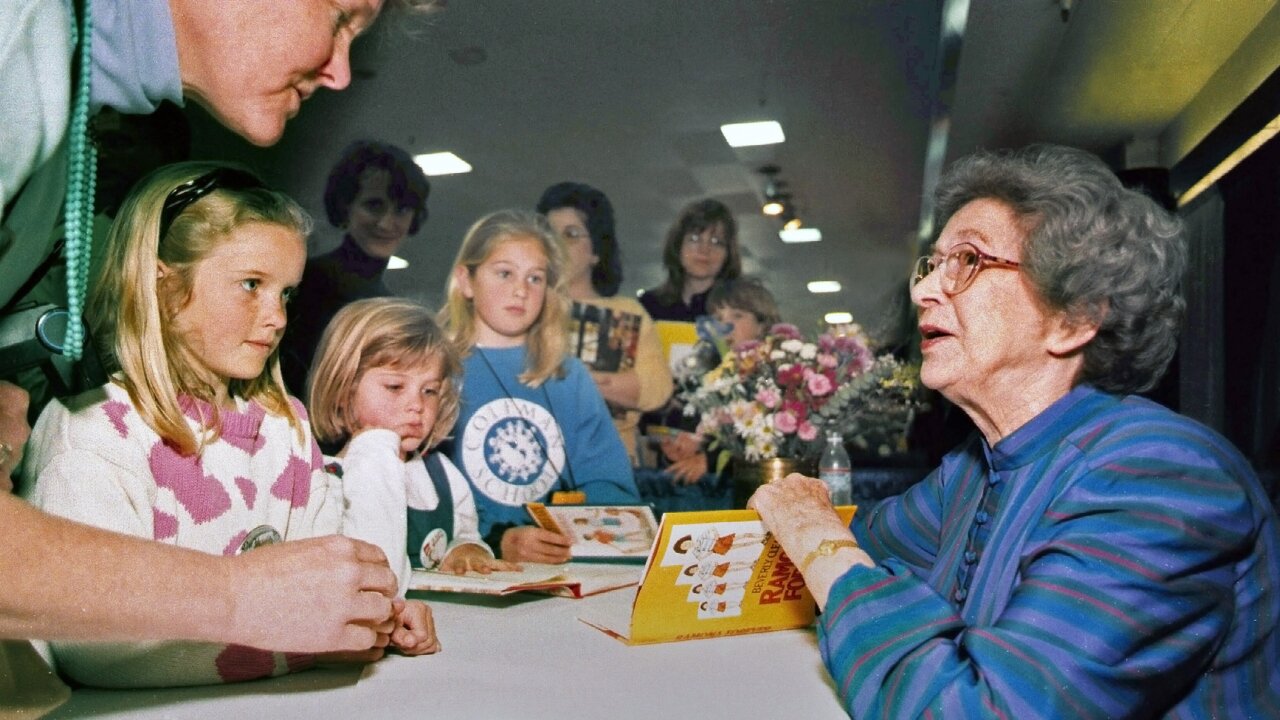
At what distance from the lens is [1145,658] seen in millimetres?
927

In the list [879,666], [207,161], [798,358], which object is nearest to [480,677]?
[879,666]

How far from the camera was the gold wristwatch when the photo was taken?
123 centimetres

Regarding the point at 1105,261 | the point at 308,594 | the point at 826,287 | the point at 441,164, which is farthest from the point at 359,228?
the point at 1105,261

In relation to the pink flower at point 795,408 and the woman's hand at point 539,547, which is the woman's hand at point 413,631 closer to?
the woman's hand at point 539,547

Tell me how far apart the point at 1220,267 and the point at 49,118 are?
339cm

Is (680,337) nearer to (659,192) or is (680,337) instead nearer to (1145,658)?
(659,192)

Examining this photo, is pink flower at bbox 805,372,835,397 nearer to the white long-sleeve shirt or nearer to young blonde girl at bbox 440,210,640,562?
young blonde girl at bbox 440,210,640,562

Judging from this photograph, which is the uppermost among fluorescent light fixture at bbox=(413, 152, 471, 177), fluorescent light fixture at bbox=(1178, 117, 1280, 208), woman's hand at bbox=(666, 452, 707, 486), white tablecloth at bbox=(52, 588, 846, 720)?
fluorescent light fixture at bbox=(1178, 117, 1280, 208)

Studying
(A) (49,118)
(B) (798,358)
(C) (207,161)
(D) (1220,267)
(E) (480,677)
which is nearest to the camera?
(A) (49,118)

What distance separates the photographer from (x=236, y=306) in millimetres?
1456

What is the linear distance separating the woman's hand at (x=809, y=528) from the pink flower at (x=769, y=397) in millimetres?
1012

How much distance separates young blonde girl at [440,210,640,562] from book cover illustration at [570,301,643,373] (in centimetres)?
5

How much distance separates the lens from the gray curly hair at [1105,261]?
1.27 metres

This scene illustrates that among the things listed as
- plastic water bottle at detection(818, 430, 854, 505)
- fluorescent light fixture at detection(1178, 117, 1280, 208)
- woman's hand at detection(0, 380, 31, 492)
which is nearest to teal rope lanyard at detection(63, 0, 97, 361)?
woman's hand at detection(0, 380, 31, 492)
